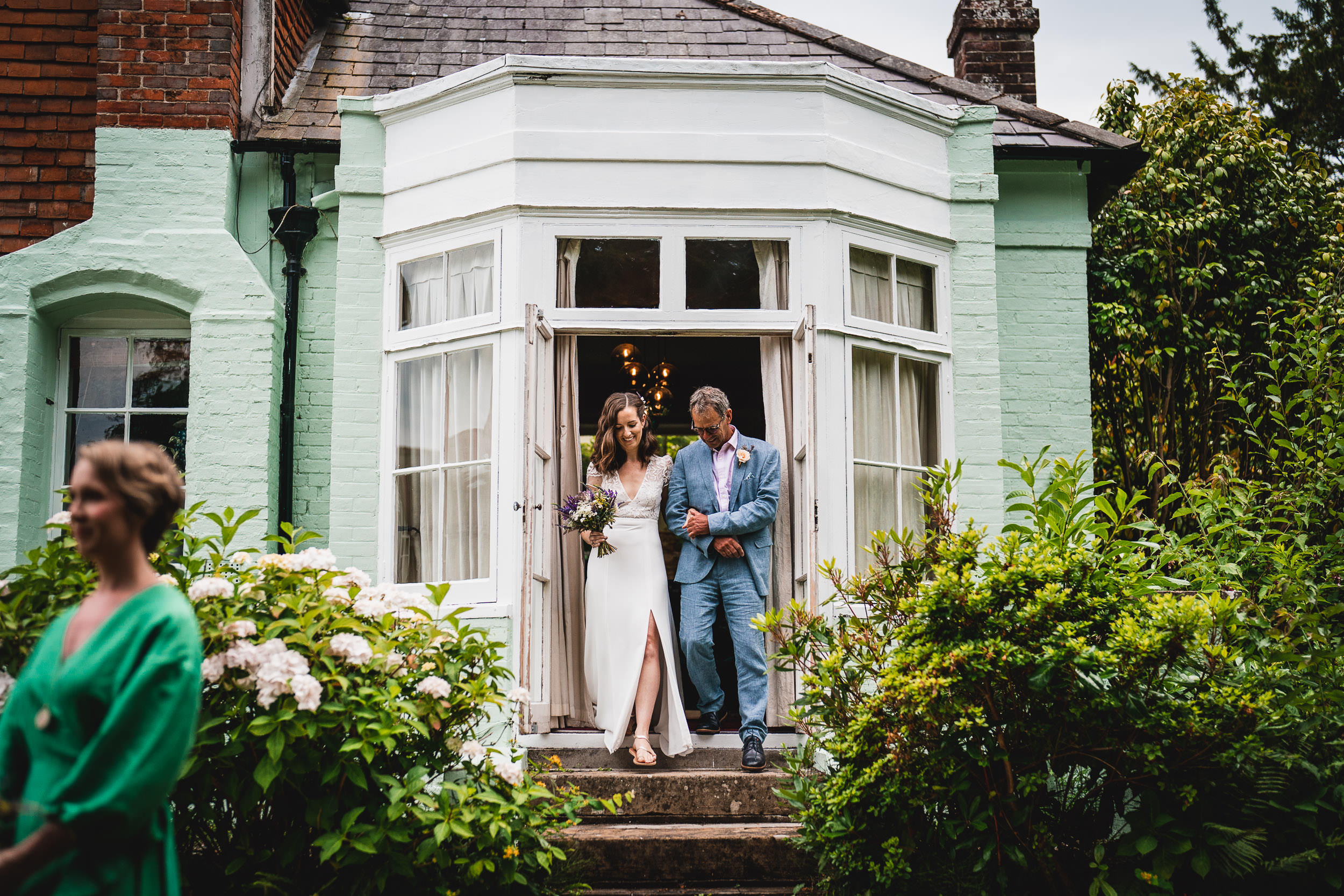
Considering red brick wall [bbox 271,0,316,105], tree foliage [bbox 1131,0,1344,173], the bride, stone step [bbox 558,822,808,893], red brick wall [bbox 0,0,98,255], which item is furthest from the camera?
tree foliage [bbox 1131,0,1344,173]

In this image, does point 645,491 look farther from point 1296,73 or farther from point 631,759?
point 1296,73

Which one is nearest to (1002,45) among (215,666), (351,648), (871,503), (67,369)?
(871,503)

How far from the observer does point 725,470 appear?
21.9ft

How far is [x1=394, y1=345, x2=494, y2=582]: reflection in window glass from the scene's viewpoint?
22.4 ft

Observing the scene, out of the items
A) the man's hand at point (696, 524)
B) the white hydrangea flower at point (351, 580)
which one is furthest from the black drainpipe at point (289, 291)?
the white hydrangea flower at point (351, 580)

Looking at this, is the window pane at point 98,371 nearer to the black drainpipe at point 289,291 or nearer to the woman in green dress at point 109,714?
the black drainpipe at point 289,291

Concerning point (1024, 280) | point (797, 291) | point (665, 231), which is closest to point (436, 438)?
point (665, 231)

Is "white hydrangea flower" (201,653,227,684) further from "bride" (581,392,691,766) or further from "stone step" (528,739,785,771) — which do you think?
"bride" (581,392,691,766)

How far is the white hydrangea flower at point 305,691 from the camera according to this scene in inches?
154

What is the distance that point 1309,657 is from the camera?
4691 mm

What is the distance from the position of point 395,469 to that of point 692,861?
123 inches

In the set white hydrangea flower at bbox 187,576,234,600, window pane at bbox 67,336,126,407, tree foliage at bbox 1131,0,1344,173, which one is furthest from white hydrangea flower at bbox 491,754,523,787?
tree foliage at bbox 1131,0,1344,173

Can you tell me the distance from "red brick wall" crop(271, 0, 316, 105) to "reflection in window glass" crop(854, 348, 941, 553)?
4.42m

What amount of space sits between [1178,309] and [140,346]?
9.43 meters
